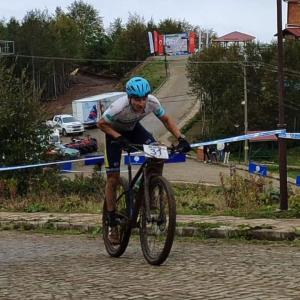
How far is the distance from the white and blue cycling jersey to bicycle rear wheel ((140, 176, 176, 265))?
0.76 meters

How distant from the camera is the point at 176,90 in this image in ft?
251

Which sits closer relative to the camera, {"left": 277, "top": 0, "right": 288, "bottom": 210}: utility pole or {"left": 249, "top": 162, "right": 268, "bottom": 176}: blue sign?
{"left": 277, "top": 0, "right": 288, "bottom": 210}: utility pole

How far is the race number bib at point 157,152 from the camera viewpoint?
6828 millimetres

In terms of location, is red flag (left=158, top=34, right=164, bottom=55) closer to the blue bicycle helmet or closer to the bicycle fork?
the blue bicycle helmet

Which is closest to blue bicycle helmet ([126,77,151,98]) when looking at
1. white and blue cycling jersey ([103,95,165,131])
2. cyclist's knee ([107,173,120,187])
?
white and blue cycling jersey ([103,95,165,131])

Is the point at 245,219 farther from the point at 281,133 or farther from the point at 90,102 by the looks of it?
the point at 90,102

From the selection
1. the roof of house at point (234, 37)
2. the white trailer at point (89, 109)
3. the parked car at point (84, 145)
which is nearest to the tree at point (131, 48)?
the roof of house at point (234, 37)

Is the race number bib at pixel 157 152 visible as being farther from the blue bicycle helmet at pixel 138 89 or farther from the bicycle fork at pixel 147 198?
the blue bicycle helmet at pixel 138 89

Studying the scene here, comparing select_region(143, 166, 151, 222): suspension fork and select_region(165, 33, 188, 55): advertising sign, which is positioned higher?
select_region(165, 33, 188, 55): advertising sign

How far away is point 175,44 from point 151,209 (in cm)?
8764

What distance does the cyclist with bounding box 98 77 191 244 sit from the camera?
7035mm

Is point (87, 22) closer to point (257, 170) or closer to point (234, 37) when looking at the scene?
point (234, 37)

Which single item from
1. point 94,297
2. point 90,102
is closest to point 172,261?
point 94,297

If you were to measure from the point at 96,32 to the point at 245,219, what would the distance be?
118 meters
